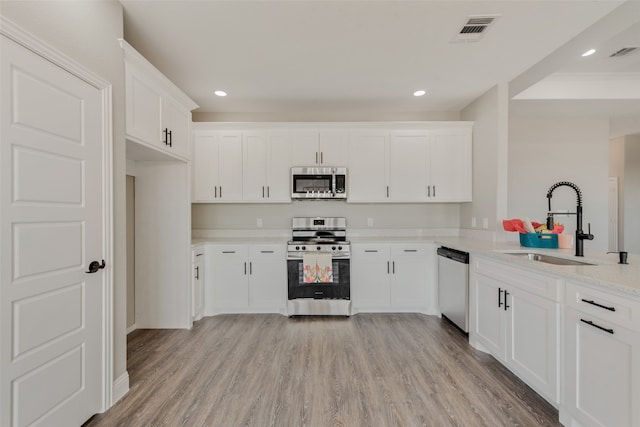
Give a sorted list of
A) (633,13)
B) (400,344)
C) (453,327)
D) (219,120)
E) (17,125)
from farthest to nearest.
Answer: (219,120), (453,327), (400,344), (633,13), (17,125)

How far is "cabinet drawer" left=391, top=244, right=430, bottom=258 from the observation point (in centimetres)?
376

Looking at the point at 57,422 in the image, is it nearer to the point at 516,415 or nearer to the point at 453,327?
the point at 516,415

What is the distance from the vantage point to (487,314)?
103 inches

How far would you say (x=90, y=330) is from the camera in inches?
72.1

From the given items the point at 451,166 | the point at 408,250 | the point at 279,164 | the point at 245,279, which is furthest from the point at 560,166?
the point at 245,279

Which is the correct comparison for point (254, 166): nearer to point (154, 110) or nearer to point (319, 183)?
point (319, 183)

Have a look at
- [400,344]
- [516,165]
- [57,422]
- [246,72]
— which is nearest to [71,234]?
[57,422]

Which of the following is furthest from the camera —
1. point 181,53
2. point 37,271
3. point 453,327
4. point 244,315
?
point 244,315

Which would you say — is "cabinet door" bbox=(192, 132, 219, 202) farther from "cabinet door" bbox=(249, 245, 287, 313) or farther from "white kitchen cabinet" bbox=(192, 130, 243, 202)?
"cabinet door" bbox=(249, 245, 287, 313)

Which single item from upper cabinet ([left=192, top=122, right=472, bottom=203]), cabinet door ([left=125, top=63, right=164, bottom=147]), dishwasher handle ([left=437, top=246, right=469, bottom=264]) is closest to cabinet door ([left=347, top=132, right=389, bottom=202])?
upper cabinet ([left=192, top=122, right=472, bottom=203])

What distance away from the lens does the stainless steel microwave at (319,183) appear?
3.94 metres

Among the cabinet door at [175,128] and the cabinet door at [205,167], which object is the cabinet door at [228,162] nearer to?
the cabinet door at [205,167]

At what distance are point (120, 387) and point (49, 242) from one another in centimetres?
122

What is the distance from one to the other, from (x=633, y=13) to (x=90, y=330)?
4.33 m
